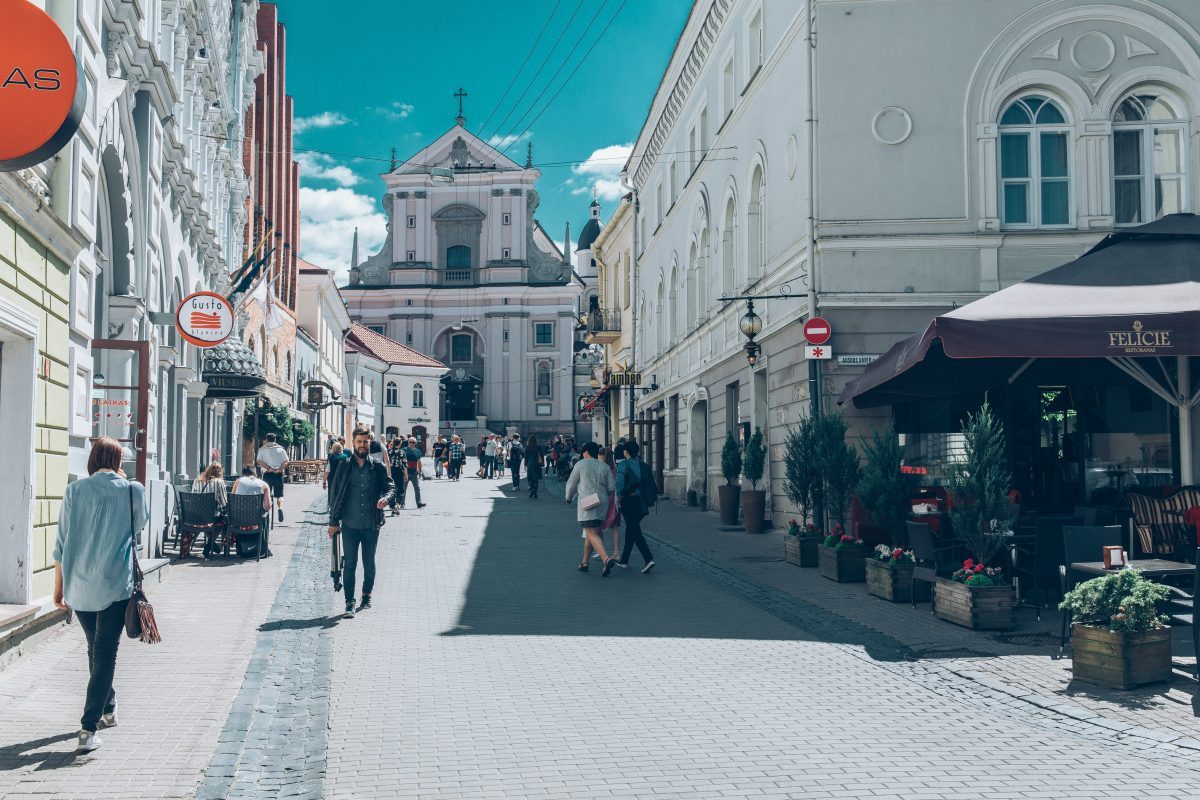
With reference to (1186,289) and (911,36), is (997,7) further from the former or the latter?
(1186,289)

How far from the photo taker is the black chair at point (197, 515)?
15.6 m

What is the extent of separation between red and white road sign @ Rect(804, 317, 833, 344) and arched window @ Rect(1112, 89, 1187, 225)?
4.41m

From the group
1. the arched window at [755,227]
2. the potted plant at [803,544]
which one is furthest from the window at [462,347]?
the potted plant at [803,544]

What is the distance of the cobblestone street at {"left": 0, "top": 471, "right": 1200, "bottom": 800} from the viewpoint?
5672mm

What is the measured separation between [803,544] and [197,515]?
25.2ft

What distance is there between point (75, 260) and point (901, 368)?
25.9 ft

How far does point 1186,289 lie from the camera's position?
10.9m

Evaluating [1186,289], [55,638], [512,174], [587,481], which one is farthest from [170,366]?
[512,174]

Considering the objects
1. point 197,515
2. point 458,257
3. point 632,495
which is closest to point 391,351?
point 458,257

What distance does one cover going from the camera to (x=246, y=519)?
1581cm

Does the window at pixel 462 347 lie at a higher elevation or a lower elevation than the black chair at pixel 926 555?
higher

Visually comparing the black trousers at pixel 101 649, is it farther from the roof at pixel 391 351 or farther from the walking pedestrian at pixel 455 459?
the roof at pixel 391 351

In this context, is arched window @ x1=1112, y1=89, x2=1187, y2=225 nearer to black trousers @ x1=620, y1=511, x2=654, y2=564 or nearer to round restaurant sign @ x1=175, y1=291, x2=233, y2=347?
black trousers @ x1=620, y1=511, x2=654, y2=564

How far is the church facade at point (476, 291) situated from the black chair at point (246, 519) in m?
57.7
